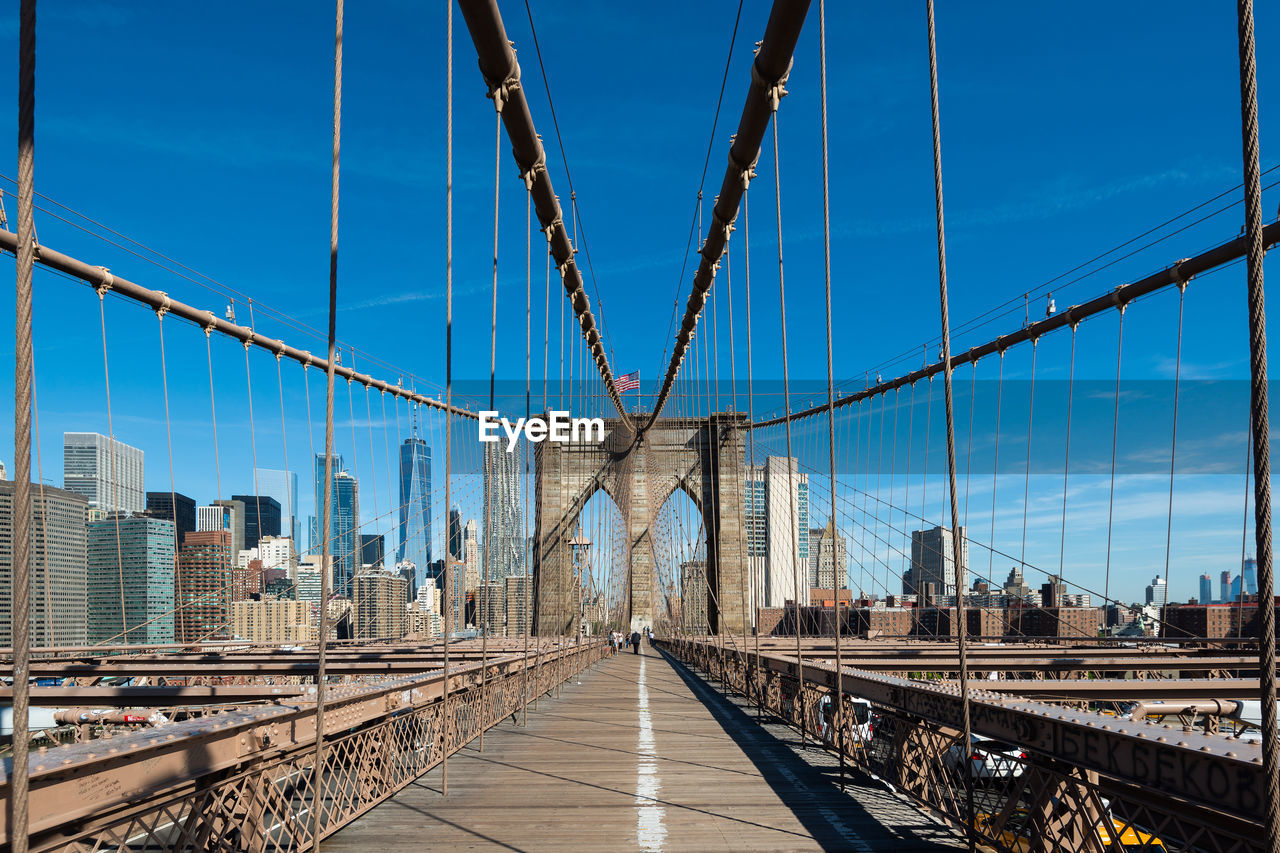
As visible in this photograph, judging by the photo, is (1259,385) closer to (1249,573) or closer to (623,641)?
(1249,573)

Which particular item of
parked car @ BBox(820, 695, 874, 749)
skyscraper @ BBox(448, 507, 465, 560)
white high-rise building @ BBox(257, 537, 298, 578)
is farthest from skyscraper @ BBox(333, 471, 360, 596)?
parked car @ BBox(820, 695, 874, 749)

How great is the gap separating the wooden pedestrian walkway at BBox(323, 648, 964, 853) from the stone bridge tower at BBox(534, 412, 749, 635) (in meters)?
30.5

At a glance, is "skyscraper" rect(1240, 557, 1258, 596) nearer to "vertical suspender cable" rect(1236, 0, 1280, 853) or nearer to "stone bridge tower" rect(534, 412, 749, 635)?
"vertical suspender cable" rect(1236, 0, 1280, 853)

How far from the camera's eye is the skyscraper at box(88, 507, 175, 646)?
84.7ft

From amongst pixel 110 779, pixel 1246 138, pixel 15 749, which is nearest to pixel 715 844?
pixel 110 779

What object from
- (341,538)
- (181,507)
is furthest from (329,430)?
(181,507)

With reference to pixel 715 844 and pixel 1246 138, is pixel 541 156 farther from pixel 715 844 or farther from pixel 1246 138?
pixel 1246 138

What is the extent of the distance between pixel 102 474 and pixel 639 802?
3043 cm

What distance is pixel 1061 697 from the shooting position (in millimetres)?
7211

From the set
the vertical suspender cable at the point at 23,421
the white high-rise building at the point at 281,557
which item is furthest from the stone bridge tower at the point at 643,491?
the vertical suspender cable at the point at 23,421

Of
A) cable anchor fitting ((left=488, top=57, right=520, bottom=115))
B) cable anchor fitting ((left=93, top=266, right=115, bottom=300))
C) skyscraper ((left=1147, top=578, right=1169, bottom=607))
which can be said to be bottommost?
skyscraper ((left=1147, top=578, right=1169, bottom=607))

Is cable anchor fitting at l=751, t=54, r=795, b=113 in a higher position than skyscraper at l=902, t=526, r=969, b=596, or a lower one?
higher

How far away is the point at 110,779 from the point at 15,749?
1.07 meters

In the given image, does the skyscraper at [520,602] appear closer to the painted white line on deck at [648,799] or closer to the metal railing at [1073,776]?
the painted white line on deck at [648,799]
